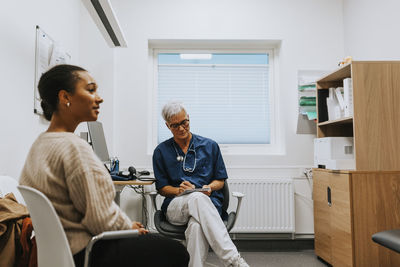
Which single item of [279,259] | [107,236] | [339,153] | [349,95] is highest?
[349,95]

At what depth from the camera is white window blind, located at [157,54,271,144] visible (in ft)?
11.5

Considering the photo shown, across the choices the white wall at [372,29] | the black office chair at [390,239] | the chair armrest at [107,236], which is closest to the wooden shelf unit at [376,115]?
the white wall at [372,29]

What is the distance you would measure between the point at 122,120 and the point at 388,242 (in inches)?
97.0

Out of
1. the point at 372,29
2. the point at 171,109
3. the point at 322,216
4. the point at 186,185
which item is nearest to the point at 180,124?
the point at 171,109

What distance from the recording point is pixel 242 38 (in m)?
3.36

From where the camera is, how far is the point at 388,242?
1712 mm

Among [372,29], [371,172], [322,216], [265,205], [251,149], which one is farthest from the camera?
[251,149]

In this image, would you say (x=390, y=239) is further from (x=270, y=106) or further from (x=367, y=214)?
(x=270, y=106)

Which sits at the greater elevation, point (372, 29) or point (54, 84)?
point (372, 29)

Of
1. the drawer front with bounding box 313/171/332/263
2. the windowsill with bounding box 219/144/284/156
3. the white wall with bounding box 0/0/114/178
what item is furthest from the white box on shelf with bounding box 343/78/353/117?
the white wall with bounding box 0/0/114/178

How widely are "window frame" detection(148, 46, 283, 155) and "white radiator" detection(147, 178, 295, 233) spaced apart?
419mm

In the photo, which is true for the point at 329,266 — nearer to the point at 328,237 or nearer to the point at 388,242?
the point at 328,237

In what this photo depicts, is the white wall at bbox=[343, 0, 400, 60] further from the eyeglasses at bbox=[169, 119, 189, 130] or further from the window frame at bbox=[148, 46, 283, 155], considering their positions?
the eyeglasses at bbox=[169, 119, 189, 130]

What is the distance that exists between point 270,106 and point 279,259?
1.54 metres
